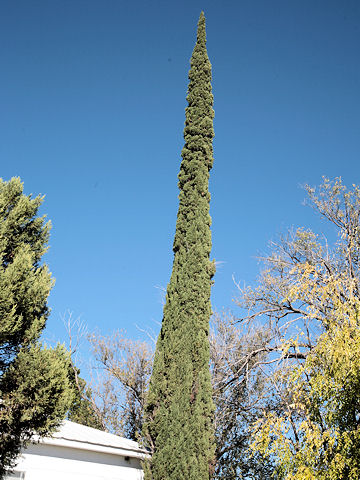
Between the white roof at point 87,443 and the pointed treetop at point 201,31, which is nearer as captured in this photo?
the white roof at point 87,443

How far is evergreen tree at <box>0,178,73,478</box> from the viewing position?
6.59 m

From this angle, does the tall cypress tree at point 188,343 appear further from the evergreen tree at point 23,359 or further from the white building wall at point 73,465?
the evergreen tree at point 23,359

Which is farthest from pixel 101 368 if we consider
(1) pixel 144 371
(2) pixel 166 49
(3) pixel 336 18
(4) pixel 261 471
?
(3) pixel 336 18

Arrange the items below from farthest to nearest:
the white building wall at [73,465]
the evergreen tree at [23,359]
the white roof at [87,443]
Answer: the white roof at [87,443] → the white building wall at [73,465] → the evergreen tree at [23,359]

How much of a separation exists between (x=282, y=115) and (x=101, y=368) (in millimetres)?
12752

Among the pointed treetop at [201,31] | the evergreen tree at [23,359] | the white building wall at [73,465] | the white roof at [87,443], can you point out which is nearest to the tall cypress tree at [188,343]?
the white roof at [87,443]

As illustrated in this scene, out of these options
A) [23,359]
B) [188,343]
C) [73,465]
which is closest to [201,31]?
[188,343]

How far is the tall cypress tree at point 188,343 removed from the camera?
8.79 metres

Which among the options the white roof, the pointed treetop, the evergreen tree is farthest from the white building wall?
the pointed treetop

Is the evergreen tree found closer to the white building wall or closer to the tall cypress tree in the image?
the white building wall

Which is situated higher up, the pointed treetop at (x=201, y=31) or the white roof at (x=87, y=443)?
the pointed treetop at (x=201, y=31)

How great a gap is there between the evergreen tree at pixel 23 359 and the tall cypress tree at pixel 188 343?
9.07 feet

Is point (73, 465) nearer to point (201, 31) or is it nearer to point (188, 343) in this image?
point (188, 343)

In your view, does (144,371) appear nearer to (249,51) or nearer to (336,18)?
(249,51)
